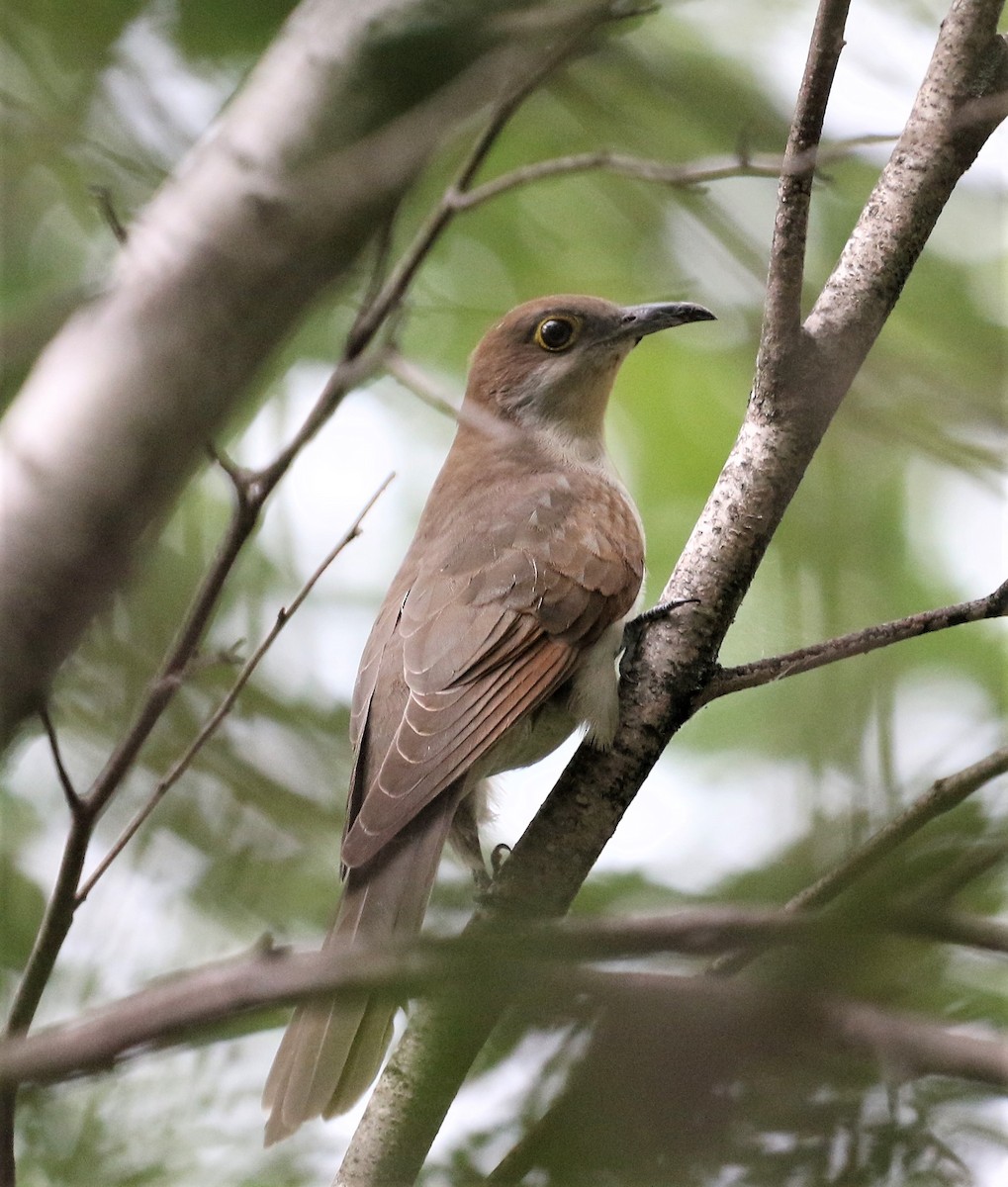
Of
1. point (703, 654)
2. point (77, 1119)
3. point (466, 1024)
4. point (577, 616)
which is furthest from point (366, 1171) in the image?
point (577, 616)

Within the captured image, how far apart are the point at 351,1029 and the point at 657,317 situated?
2.73 m

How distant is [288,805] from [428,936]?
10.7 feet

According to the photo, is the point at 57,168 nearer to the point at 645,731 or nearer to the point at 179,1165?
the point at 645,731

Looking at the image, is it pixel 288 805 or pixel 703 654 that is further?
pixel 288 805

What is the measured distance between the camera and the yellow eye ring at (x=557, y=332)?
4.84 meters

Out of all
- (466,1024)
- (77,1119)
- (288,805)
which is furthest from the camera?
(288,805)

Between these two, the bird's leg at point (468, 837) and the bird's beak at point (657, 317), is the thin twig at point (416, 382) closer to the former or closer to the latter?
the bird's leg at point (468, 837)

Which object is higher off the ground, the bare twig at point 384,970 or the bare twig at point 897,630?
the bare twig at point 897,630

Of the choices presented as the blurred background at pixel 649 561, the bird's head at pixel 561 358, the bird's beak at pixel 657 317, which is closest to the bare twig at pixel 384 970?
the blurred background at pixel 649 561

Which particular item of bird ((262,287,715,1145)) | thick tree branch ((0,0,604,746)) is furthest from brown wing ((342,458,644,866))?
thick tree branch ((0,0,604,746))

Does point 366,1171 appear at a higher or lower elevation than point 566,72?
lower

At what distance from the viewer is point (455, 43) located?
6.62ft

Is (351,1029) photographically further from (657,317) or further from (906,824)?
(657,317)

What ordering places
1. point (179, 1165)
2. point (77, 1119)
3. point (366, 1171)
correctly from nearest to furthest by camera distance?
point (366, 1171) < point (179, 1165) < point (77, 1119)
